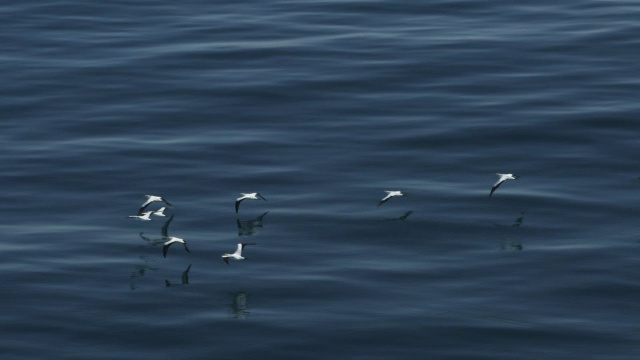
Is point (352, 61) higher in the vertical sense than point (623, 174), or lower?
higher

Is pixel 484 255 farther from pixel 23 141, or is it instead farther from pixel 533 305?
pixel 23 141

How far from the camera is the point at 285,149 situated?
12950 centimetres

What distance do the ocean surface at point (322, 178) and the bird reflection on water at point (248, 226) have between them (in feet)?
0.82

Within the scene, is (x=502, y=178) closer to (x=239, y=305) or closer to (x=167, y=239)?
(x=239, y=305)

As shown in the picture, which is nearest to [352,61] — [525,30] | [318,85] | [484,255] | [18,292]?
[318,85]

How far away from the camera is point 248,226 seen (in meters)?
114

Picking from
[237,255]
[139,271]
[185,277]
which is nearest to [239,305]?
[237,255]

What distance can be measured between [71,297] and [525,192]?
35418mm

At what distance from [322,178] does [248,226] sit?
10995 millimetres

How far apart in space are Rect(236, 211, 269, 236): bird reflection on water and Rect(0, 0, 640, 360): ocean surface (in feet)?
0.82

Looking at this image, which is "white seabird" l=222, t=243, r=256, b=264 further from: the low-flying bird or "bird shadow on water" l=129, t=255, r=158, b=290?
"bird shadow on water" l=129, t=255, r=158, b=290

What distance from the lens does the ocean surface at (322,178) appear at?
100 meters

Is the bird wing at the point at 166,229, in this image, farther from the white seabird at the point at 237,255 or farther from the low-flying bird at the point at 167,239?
the white seabird at the point at 237,255

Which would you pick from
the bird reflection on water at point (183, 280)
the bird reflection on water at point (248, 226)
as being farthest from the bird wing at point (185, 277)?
the bird reflection on water at point (248, 226)
